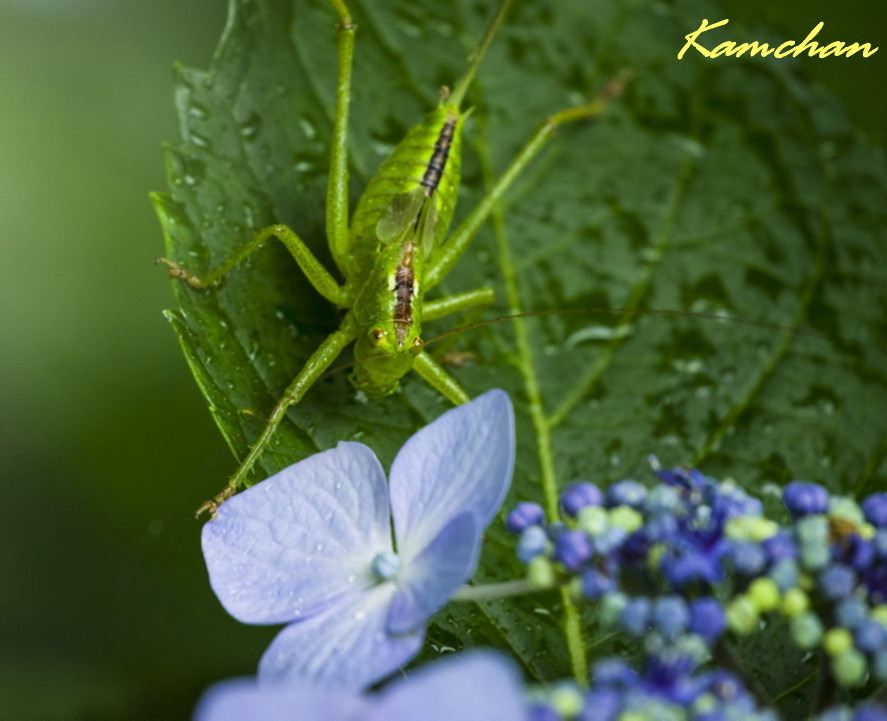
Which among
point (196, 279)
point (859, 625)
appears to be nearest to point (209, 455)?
point (196, 279)

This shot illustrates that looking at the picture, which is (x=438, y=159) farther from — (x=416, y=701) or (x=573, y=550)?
(x=416, y=701)

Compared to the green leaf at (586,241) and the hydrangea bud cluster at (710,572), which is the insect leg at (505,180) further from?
the hydrangea bud cluster at (710,572)

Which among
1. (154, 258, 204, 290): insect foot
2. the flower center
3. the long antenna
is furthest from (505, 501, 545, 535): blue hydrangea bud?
the long antenna

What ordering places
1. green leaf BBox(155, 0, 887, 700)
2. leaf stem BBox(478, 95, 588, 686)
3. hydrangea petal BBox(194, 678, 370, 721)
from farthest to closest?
green leaf BBox(155, 0, 887, 700)
leaf stem BBox(478, 95, 588, 686)
hydrangea petal BBox(194, 678, 370, 721)

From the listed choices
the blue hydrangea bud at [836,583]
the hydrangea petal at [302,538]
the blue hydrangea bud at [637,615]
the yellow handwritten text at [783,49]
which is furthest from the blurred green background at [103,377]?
the blue hydrangea bud at [836,583]

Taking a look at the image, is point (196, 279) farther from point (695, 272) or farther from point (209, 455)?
point (695, 272)

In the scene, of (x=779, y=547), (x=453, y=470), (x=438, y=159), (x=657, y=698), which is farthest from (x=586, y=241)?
(x=657, y=698)

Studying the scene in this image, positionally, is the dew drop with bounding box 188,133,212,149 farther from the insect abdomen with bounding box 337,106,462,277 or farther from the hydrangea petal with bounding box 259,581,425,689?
the hydrangea petal with bounding box 259,581,425,689
